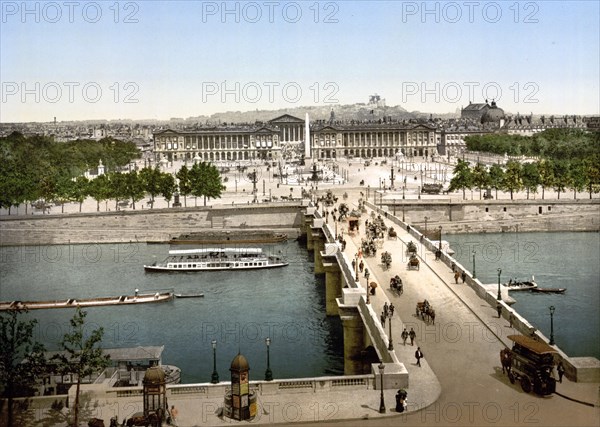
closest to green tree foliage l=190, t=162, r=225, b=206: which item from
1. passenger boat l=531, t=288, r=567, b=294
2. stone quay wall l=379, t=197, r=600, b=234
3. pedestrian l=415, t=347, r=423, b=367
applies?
stone quay wall l=379, t=197, r=600, b=234

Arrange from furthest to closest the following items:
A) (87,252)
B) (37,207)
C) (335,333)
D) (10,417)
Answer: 1. (37,207)
2. (87,252)
3. (335,333)
4. (10,417)

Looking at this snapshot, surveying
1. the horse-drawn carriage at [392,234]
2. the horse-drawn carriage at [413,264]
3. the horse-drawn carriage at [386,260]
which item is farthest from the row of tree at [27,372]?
the horse-drawn carriage at [392,234]

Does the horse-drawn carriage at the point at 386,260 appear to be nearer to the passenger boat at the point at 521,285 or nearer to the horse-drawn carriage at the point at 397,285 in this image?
the horse-drawn carriage at the point at 397,285

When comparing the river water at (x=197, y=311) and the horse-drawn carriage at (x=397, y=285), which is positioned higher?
the horse-drawn carriage at (x=397, y=285)

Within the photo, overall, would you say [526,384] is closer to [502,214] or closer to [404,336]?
[404,336]

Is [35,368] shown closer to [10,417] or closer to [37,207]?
[10,417]

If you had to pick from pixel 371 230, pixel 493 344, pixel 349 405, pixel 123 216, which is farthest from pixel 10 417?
pixel 123 216

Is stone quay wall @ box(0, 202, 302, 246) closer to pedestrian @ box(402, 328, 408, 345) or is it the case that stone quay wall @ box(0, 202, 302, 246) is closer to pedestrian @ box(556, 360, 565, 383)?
pedestrian @ box(402, 328, 408, 345)
